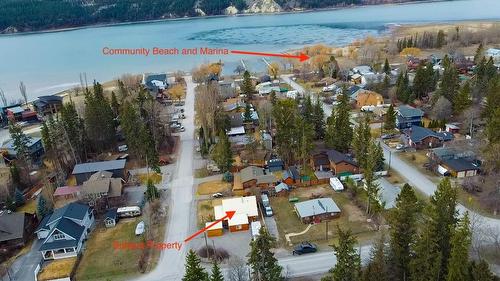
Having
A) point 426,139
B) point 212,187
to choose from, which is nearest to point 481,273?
point 212,187

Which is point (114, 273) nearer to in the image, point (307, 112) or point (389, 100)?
point (307, 112)

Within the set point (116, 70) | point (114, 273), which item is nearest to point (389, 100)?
point (114, 273)

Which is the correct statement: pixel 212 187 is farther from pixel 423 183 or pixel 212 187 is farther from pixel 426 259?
pixel 426 259

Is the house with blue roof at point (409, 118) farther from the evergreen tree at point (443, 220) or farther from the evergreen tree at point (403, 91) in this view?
the evergreen tree at point (443, 220)

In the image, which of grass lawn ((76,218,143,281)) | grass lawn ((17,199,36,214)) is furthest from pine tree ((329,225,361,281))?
grass lawn ((17,199,36,214))

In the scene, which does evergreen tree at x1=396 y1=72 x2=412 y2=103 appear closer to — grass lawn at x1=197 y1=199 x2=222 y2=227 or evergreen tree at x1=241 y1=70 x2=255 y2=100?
evergreen tree at x1=241 y1=70 x2=255 y2=100

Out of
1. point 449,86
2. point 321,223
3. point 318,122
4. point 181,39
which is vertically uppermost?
point 181,39
